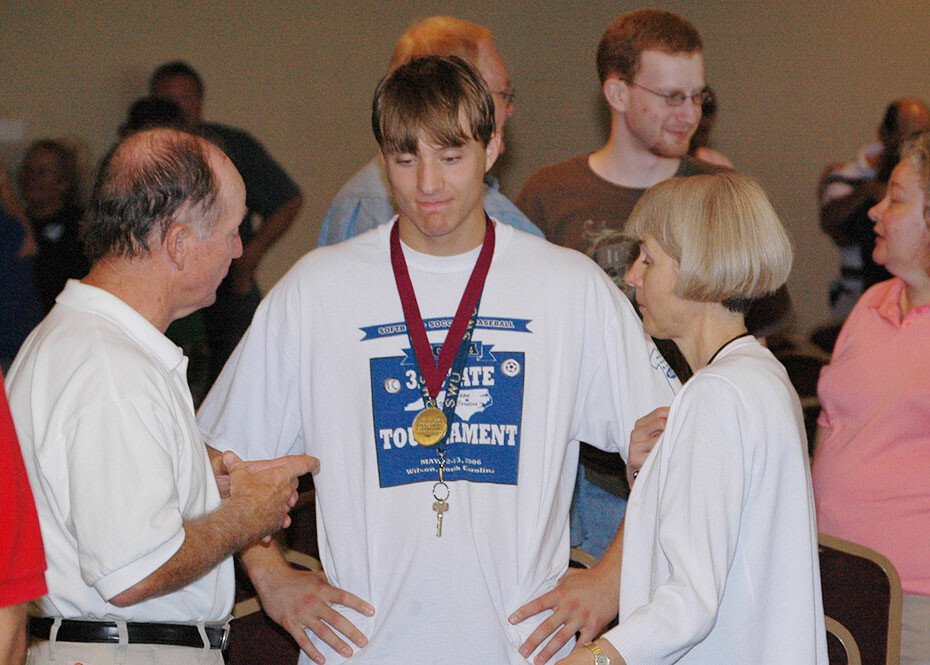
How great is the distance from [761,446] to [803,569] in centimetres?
23

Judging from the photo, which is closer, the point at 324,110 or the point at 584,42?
the point at 324,110

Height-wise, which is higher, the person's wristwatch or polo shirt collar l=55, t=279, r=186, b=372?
polo shirt collar l=55, t=279, r=186, b=372

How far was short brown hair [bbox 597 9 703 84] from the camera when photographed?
11.4ft

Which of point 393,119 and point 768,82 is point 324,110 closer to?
point 768,82

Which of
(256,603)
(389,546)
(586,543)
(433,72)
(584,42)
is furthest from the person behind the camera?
(584,42)

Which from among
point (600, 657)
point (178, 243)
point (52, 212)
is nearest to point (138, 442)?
point (178, 243)

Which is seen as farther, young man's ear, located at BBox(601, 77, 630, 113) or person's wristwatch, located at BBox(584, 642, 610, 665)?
young man's ear, located at BBox(601, 77, 630, 113)

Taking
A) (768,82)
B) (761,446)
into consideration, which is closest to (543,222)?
(761,446)

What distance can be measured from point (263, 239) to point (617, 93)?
2830 millimetres

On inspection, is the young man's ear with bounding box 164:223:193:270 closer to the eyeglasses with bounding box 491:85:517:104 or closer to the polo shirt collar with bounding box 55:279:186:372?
the polo shirt collar with bounding box 55:279:186:372

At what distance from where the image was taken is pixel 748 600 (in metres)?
1.86

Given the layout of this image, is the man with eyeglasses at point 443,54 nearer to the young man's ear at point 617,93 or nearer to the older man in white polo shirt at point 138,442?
the young man's ear at point 617,93

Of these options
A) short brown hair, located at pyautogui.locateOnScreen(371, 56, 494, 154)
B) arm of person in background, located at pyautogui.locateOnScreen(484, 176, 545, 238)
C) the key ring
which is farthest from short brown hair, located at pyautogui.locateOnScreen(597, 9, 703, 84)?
the key ring

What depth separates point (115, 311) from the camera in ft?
5.94
